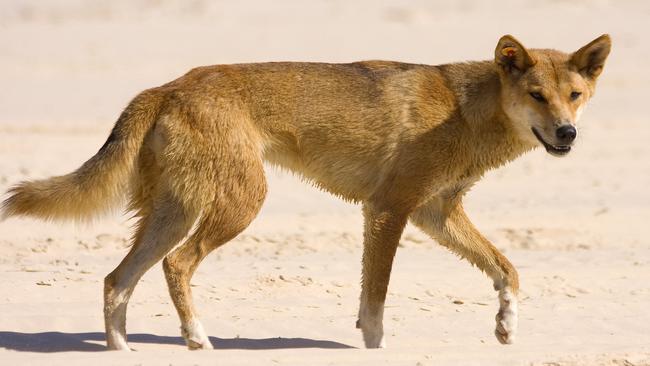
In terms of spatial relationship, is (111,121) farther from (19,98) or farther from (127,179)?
(127,179)

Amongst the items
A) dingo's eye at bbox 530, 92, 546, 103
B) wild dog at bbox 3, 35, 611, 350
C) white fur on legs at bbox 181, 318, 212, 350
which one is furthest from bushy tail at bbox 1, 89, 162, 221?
dingo's eye at bbox 530, 92, 546, 103

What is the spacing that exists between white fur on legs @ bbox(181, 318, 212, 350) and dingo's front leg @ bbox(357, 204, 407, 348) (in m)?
1.00

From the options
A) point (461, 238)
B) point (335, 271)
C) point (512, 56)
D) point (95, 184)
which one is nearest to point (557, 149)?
point (512, 56)

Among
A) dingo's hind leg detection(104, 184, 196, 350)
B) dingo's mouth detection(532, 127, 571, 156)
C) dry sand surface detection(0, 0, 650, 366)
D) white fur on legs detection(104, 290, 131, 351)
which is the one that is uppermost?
dingo's mouth detection(532, 127, 571, 156)

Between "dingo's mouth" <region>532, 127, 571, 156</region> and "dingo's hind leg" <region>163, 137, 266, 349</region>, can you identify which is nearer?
"dingo's hind leg" <region>163, 137, 266, 349</region>

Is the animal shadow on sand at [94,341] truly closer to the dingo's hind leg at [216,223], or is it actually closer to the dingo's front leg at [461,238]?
the dingo's hind leg at [216,223]

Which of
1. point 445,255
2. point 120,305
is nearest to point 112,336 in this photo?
point 120,305

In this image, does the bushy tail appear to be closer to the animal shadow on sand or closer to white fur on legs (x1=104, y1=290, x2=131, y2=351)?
white fur on legs (x1=104, y1=290, x2=131, y2=351)

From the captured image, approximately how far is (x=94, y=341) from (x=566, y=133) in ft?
10.2

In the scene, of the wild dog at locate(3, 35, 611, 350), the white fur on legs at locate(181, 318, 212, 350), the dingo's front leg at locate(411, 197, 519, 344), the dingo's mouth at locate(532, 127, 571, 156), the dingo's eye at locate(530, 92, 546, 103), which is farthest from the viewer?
the dingo's front leg at locate(411, 197, 519, 344)

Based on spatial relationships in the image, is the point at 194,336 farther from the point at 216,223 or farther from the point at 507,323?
the point at 507,323

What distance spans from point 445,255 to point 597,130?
882 centimetres

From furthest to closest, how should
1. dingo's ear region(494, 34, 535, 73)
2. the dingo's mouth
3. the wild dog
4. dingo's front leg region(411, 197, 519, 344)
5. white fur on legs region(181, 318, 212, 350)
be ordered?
1. dingo's front leg region(411, 197, 519, 344)
2. dingo's ear region(494, 34, 535, 73)
3. the dingo's mouth
4. the wild dog
5. white fur on legs region(181, 318, 212, 350)

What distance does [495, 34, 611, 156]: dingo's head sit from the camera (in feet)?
23.7
